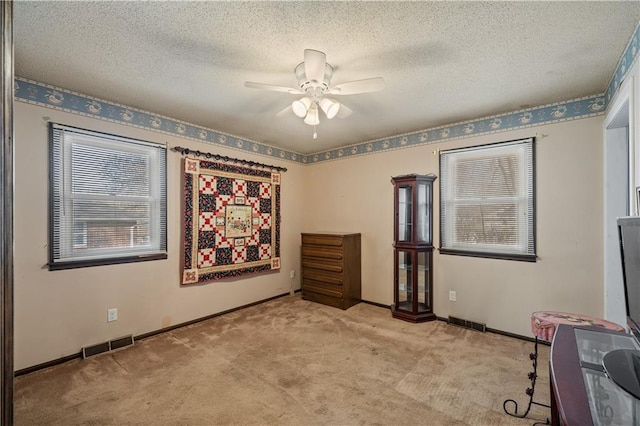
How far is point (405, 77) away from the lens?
7.34 feet

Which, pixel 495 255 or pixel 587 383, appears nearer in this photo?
pixel 587 383

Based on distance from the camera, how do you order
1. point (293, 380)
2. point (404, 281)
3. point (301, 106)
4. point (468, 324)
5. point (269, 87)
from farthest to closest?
point (404, 281) < point (468, 324) < point (293, 380) < point (301, 106) < point (269, 87)

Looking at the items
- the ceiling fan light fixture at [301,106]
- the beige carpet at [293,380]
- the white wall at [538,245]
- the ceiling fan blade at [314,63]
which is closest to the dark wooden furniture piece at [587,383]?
the beige carpet at [293,380]

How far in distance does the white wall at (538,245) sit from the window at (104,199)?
2738 mm

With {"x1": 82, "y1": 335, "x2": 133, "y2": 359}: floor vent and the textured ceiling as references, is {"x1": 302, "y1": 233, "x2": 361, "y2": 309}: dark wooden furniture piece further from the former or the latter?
{"x1": 82, "y1": 335, "x2": 133, "y2": 359}: floor vent

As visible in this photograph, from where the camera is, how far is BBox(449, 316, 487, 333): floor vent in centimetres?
313

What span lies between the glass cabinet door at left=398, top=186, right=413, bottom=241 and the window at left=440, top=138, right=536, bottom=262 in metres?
0.37

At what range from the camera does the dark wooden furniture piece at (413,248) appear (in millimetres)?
3465

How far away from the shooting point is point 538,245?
113 inches

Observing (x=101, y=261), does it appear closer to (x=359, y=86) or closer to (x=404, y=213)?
(x=359, y=86)

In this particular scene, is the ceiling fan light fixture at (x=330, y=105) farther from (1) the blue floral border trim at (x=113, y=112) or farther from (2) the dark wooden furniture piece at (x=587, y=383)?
(1) the blue floral border trim at (x=113, y=112)

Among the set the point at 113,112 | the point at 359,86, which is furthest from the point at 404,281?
the point at 113,112

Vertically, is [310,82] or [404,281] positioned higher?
[310,82]

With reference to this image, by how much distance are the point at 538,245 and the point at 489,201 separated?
2.05 feet
